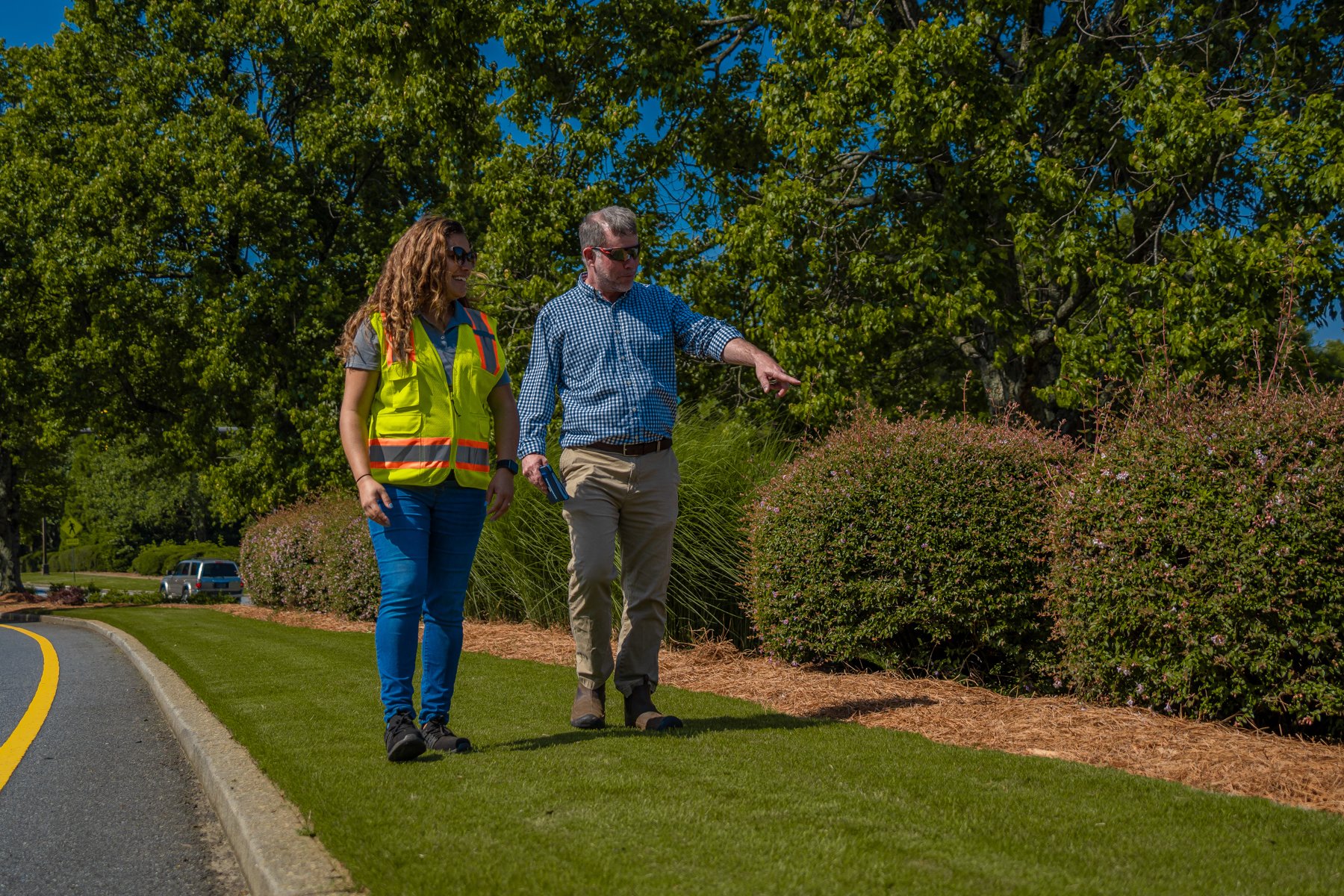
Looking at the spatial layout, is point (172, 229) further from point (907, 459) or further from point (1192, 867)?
point (1192, 867)

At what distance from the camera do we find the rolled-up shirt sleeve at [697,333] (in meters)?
4.79

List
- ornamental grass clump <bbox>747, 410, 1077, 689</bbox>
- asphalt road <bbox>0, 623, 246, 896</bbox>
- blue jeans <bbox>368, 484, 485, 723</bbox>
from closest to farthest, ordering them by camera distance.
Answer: asphalt road <bbox>0, 623, 246, 896</bbox>
blue jeans <bbox>368, 484, 485, 723</bbox>
ornamental grass clump <bbox>747, 410, 1077, 689</bbox>

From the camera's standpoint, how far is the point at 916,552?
6457 mm

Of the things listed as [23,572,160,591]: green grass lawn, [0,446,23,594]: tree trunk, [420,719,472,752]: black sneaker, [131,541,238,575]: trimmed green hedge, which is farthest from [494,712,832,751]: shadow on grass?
[131,541,238,575]: trimmed green hedge

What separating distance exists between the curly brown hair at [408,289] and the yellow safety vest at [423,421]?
0.13ft

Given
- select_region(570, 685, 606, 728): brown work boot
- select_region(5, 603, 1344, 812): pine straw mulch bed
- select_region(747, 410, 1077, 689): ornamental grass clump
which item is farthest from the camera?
select_region(747, 410, 1077, 689): ornamental grass clump

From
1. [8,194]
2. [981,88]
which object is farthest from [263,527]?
[981,88]

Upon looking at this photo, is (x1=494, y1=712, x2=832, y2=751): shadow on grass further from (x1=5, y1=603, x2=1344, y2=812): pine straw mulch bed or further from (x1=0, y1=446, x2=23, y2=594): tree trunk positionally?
(x1=0, y1=446, x2=23, y2=594): tree trunk

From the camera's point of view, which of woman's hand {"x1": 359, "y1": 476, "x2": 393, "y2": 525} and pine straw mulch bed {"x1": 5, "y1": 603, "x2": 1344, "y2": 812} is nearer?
pine straw mulch bed {"x1": 5, "y1": 603, "x2": 1344, "y2": 812}

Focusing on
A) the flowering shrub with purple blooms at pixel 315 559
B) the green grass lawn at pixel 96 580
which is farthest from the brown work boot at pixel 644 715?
the green grass lawn at pixel 96 580

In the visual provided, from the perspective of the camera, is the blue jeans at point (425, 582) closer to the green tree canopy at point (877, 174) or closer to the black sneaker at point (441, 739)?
the black sneaker at point (441, 739)

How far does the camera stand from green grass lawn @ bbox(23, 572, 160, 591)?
4469cm

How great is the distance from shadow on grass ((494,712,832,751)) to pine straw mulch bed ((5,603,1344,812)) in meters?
0.29

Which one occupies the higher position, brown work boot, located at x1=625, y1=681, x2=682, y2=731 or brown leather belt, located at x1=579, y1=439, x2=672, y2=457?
brown leather belt, located at x1=579, y1=439, x2=672, y2=457
